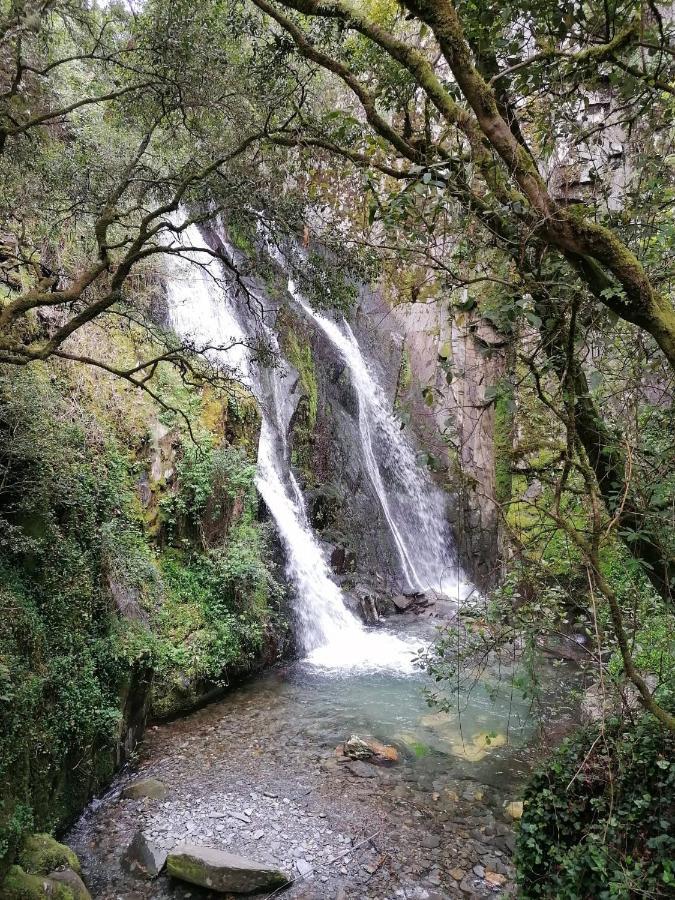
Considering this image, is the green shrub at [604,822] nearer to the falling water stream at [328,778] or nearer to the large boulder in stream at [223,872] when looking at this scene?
the falling water stream at [328,778]

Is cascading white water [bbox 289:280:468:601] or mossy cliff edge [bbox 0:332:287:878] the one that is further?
cascading white water [bbox 289:280:468:601]

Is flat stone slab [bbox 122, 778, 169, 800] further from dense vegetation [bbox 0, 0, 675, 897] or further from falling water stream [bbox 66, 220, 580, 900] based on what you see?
dense vegetation [bbox 0, 0, 675, 897]

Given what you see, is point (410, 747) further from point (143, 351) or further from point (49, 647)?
point (143, 351)

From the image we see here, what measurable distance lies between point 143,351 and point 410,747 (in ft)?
23.7

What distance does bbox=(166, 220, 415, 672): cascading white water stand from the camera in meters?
9.64

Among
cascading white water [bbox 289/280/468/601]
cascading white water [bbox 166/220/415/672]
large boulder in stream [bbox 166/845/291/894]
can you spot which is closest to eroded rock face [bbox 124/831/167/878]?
large boulder in stream [bbox 166/845/291/894]

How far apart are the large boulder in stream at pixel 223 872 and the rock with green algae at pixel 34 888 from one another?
2.34ft

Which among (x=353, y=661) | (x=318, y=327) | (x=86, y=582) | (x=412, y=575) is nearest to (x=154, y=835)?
(x=86, y=582)

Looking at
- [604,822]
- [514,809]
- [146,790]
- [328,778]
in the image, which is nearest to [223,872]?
[146,790]

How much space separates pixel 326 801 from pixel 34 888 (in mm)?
2679

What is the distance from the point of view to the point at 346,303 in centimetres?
529

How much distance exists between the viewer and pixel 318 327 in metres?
15.4

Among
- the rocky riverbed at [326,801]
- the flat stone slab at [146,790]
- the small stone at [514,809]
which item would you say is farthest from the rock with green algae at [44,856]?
the small stone at [514,809]

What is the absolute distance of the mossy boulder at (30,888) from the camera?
3586 mm
